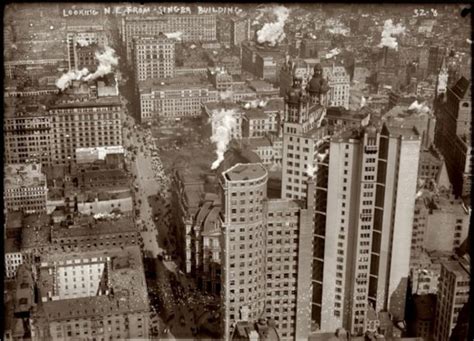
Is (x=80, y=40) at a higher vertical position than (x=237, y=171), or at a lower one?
higher

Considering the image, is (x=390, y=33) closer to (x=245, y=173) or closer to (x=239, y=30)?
(x=239, y=30)

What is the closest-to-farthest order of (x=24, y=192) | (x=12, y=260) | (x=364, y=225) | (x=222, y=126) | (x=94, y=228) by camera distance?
(x=364, y=225)
(x=12, y=260)
(x=94, y=228)
(x=24, y=192)
(x=222, y=126)

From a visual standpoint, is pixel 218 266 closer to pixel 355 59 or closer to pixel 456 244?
pixel 456 244

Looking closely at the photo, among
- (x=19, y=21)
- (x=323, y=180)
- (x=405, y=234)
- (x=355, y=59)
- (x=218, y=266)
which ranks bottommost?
(x=218, y=266)

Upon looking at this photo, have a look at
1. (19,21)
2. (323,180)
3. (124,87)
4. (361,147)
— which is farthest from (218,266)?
(124,87)

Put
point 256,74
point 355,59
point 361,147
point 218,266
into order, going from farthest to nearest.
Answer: point 256,74 < point 355,59 < point 218,266 < point 361,147

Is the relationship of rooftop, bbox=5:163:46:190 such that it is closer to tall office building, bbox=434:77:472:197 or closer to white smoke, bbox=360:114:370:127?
white smoke, bbox=360:114:370:127

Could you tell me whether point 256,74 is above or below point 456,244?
above

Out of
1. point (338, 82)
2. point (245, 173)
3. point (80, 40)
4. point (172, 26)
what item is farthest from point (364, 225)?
point (80, 40)
